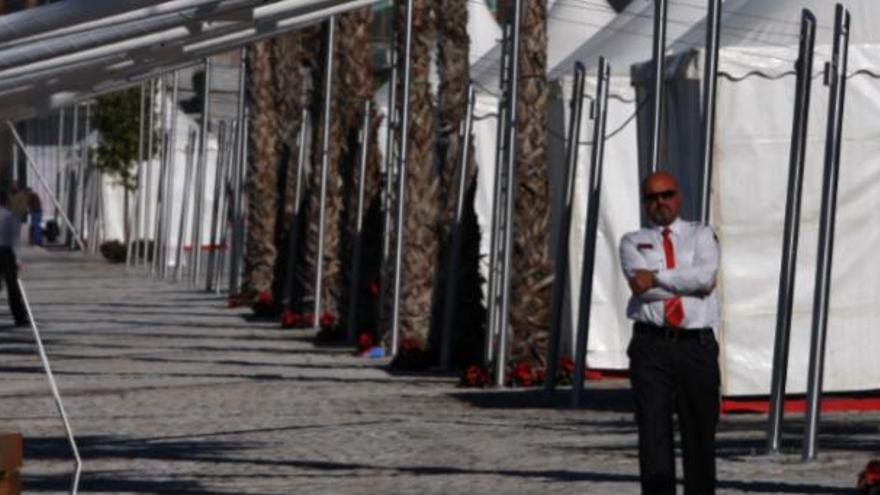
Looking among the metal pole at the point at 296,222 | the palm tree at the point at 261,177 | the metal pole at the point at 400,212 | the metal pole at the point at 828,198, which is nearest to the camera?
the metal pole at the point at 828,198

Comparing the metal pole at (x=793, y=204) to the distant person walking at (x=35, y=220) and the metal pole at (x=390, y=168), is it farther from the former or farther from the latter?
the distant person walking at (x=35, y=220)

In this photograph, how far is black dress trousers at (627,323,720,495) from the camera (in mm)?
12930

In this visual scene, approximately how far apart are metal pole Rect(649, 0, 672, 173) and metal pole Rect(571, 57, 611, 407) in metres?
1.49

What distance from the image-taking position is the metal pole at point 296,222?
3725cm

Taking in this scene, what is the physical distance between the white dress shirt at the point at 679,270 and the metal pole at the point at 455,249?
11.7m

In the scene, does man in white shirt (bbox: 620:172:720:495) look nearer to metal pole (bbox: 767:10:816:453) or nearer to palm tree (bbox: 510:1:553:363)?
metal pole (bbox: 767:10:816:453)

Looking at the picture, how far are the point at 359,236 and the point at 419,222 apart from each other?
9.80 ft

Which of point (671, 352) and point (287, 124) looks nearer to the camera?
point (671, 352)

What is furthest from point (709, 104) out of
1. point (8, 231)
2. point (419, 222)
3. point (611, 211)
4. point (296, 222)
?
point (296, 222)

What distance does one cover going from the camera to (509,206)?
2341cm

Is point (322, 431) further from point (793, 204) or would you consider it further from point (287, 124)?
point (287, 124)

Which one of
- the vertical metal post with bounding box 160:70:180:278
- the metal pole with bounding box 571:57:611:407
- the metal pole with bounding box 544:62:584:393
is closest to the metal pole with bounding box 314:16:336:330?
the metal pole with bounding box 544:62:584:393

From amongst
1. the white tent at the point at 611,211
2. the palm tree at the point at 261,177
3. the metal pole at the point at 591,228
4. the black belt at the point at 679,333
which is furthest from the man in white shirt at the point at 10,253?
the black belt at the point at 679,333

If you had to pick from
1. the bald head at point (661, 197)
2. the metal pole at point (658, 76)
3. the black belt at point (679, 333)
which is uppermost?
the metal pole at point (658, 76)
